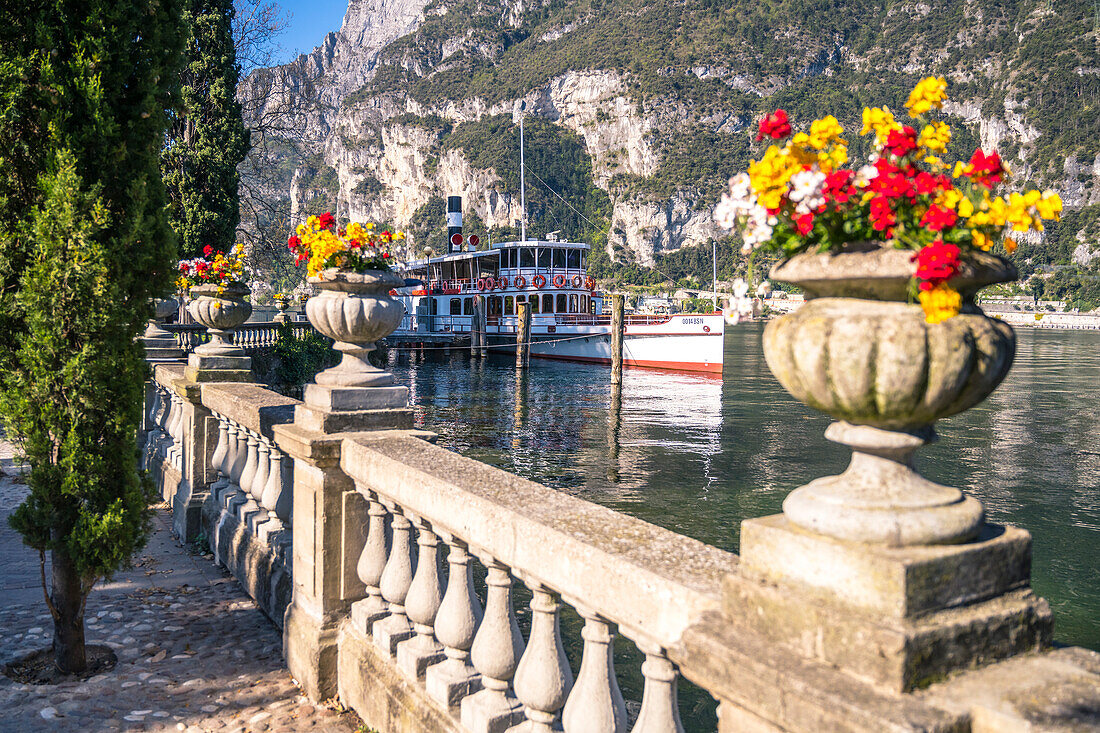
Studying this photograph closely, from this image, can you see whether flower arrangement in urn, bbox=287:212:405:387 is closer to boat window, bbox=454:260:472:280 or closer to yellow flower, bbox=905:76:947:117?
yellow flower, bbox=905:76:947:117

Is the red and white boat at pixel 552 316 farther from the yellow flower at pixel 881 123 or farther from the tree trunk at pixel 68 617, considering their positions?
the yellow flower at pixel 881 123

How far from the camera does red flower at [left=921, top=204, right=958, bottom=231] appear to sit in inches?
59.6

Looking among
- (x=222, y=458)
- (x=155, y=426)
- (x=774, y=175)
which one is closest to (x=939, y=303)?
(x=774, y=175)

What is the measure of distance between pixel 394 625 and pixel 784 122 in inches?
101

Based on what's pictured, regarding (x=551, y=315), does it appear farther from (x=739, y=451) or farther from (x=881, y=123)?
(x=881, y=123)

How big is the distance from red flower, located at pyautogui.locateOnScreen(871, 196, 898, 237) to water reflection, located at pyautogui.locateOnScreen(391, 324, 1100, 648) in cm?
809

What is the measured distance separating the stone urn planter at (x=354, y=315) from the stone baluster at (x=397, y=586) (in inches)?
34.5

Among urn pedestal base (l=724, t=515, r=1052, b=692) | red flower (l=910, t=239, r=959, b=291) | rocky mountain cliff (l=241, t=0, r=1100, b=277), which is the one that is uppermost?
rocky mountain cliff (l=241, t=0, r=1100, b=277)

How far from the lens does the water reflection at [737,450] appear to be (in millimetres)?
11555

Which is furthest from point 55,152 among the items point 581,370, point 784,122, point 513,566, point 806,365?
point 581,370

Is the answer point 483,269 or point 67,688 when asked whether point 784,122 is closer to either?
point 67,688

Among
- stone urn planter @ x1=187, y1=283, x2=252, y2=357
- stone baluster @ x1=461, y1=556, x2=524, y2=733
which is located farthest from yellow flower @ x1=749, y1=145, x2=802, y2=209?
stone urn planter @ x1=187, y1=283, x2=252, y2=357

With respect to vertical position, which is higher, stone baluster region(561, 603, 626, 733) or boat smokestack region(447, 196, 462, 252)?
boat smokestack region(447, 196, 462, 252)

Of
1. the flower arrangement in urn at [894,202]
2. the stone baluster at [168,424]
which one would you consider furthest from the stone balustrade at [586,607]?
the stone baluster at [168,424]
